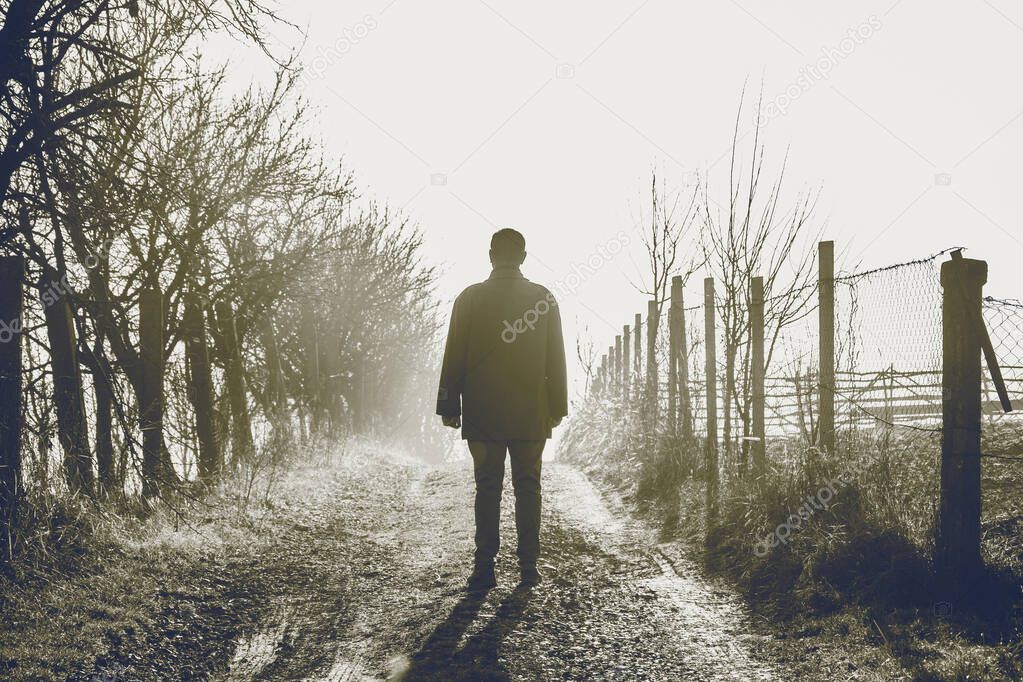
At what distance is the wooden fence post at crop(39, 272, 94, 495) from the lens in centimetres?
593

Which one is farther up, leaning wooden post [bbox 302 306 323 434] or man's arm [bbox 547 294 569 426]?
leaning wooden post [bbox 302 306 323 434]

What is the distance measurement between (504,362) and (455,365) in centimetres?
34

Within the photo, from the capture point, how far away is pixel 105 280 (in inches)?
333

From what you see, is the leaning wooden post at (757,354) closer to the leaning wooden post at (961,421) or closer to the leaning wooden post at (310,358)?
the leaning wooden post at (961,421)

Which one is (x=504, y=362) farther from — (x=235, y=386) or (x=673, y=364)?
(x=235, y=386)

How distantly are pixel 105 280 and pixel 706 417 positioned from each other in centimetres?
629

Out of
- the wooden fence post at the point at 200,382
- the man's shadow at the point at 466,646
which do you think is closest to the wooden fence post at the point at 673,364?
the man's shadow at the point at 466,646

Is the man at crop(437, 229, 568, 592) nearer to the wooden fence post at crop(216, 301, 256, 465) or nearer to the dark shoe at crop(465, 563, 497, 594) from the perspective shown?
the dark shoe at crop(465, 563, 497, 594)

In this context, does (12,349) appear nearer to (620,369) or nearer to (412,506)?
(412,506)

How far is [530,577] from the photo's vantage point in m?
5.35

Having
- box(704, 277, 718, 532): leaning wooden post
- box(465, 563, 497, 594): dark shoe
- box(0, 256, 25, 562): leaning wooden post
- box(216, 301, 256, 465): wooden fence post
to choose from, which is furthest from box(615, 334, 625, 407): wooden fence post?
box(0, 256, 25, 562): leaning wooden post

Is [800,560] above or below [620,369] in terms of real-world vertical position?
below

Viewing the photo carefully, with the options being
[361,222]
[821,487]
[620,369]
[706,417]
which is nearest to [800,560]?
[821,487]

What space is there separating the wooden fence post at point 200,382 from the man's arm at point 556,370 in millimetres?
5407
